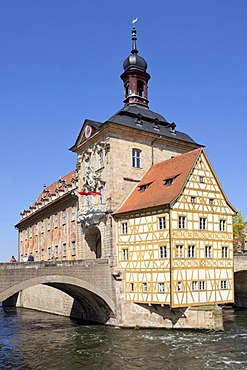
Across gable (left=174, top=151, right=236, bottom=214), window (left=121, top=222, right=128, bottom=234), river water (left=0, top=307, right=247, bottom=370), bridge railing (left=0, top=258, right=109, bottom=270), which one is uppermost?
gable (left=174, top=151, right=236, bottom=214)

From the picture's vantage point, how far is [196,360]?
20.3 metres

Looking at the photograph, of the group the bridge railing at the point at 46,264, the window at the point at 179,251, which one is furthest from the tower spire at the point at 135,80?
the window at the point at 179,251

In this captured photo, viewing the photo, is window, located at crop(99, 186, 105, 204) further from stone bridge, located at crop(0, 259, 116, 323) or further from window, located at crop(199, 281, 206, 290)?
window, located at crop(199, 281, 206, 290)

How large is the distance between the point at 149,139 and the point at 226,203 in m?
8.05

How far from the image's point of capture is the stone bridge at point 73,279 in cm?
2622

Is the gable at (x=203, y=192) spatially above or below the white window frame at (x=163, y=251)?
above

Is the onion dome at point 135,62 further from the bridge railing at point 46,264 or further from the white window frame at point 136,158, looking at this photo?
the bridge railing at point 46,264

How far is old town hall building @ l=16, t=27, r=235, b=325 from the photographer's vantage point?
27.7 m

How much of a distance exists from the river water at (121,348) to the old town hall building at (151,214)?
7.82 ft

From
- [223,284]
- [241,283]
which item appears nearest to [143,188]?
[223,284]

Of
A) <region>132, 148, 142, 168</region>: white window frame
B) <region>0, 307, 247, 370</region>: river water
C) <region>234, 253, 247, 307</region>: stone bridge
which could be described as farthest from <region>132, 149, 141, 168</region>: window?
<region>0, 307, 247, 370</region>: river water

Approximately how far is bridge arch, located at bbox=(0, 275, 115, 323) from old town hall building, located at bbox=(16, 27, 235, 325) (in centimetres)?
129

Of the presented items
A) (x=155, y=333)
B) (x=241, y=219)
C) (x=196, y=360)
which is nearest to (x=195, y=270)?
(x=155, y=333)

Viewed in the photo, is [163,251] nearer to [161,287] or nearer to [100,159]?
[161,287]
